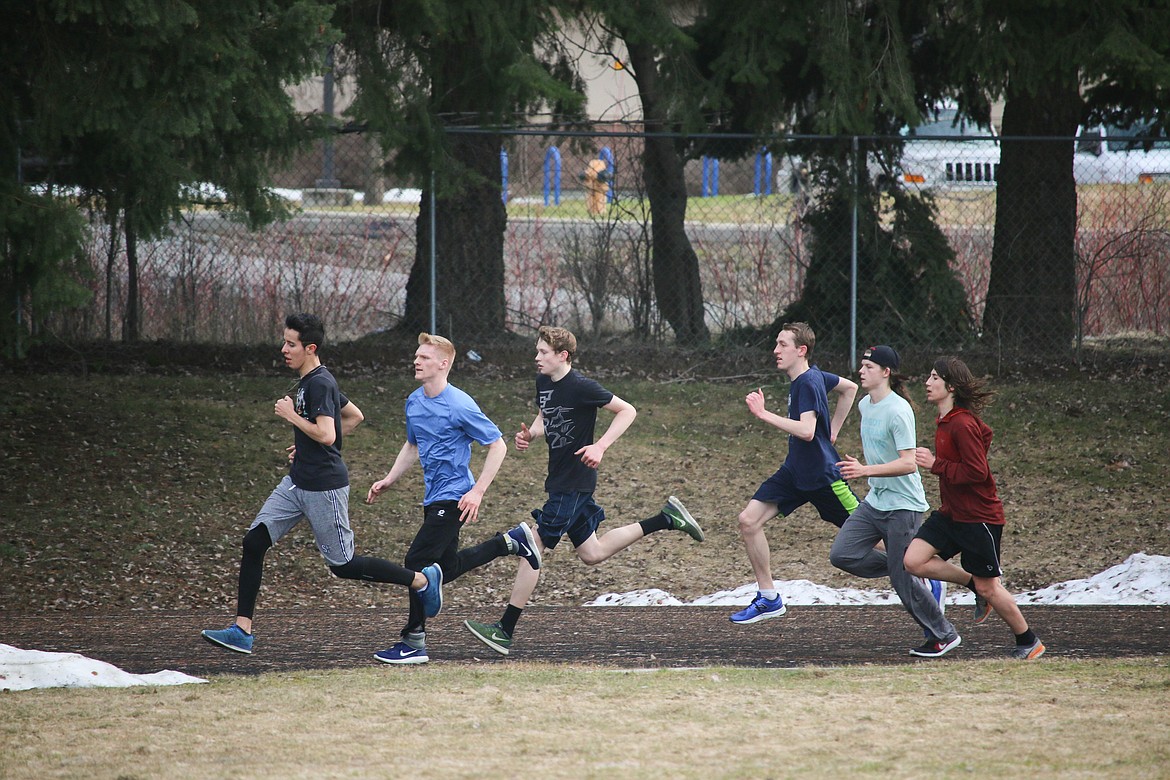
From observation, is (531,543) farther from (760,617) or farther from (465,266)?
(465,266)

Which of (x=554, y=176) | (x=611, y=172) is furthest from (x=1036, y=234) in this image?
(x=554, y=176)

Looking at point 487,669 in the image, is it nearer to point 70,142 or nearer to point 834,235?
point 70,142

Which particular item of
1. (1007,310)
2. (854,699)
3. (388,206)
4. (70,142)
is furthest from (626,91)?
(854,699)

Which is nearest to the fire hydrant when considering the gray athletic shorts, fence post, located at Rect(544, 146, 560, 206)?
fence post, located at Rect(544, 146, 560, 206)

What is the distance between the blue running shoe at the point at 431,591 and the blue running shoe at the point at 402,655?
20cm

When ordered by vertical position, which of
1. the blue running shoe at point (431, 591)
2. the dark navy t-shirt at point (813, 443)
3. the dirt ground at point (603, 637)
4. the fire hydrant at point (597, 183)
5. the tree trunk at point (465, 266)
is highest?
the fire hydrant at point (597, 183)

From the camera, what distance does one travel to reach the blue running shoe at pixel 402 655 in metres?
6.68

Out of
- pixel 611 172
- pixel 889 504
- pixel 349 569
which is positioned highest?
pixel 611 172

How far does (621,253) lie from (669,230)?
0.69 meters

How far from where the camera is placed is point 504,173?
14805 millimetres

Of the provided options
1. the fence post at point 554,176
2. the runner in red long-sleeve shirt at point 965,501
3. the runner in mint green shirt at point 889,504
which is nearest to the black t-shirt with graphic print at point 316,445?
the runner in mint green shirt at point 889,504

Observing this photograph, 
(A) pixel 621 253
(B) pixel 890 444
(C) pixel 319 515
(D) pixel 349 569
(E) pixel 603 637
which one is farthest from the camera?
(A) pixel 621 253

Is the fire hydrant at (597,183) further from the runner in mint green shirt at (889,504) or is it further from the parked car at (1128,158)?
the runner in mint green shirt at (889,504)

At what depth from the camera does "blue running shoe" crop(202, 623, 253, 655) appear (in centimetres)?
663
